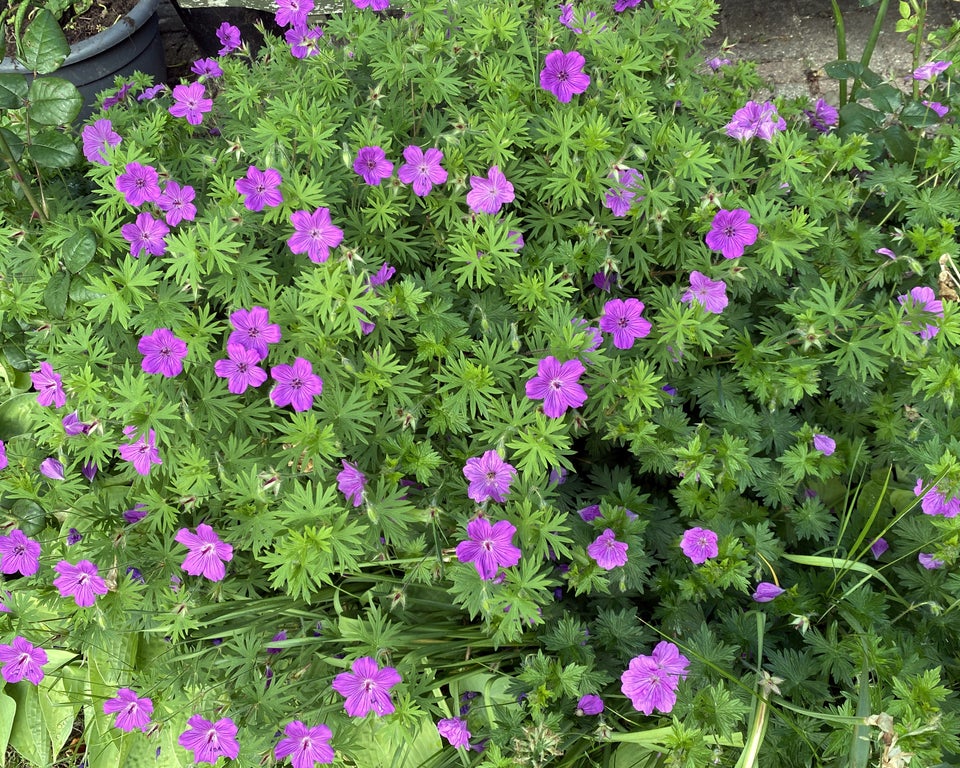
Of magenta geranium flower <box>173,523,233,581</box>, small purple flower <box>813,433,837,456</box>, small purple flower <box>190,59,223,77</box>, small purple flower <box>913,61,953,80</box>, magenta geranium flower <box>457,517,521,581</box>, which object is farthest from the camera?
small purple flower <box>190,59,223,77</box>

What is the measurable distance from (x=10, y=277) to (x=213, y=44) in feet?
9.03

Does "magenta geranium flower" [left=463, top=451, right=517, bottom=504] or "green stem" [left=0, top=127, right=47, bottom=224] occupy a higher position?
"green stem" [left=0, top=127, right=47, bottom=224]

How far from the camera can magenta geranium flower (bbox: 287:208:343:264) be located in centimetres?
166

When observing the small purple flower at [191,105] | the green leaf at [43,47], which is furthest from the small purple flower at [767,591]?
the green leaf at [43,47]

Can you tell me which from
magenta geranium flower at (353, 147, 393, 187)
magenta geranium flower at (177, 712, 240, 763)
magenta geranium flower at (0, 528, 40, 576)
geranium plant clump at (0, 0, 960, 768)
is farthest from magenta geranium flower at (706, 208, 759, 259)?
magenta geranium flower at (0, 528, 40, 576)

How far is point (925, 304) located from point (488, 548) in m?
1.24

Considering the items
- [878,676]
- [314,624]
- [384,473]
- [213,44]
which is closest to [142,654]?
[314,624]

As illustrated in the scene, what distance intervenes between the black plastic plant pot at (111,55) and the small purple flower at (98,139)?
5.97ft

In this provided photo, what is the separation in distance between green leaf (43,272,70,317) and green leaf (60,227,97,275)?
0.04 metres

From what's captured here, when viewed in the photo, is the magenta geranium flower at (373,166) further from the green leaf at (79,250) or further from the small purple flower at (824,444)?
the small purple flower at (824,444)

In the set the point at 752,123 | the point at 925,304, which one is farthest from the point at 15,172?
the point at 925,304

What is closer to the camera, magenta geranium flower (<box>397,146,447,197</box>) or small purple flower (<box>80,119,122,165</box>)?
magenta geranium flower (<box>397,146,447,197</box>)

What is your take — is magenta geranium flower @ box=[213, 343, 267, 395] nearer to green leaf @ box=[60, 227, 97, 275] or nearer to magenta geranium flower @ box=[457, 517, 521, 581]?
green leaf @ box=[60, 227, 97, 275]

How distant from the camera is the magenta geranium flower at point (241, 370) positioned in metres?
1.64
